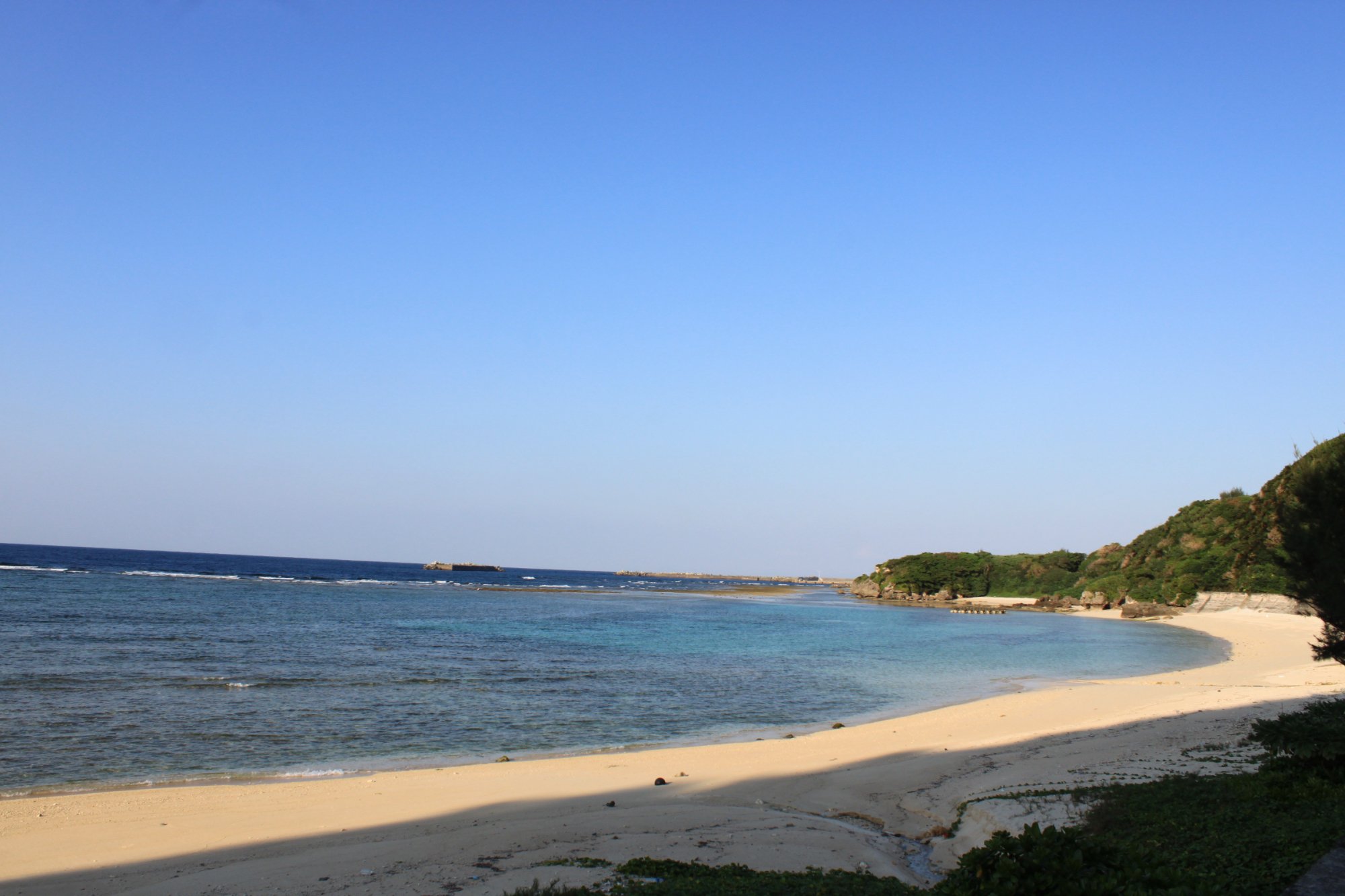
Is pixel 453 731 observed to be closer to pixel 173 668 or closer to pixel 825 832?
pixel 825 832

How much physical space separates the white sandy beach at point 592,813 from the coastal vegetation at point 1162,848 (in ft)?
3.69

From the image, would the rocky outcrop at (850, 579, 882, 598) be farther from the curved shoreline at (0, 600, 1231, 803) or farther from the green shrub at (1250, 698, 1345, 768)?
the green shrub at (1250, 698, 1345, 768)

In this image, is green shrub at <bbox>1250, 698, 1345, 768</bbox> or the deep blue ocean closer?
green shrub at <bbox>1250, 698, 1345, 768</bbox>

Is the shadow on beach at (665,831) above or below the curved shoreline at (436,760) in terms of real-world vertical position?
above

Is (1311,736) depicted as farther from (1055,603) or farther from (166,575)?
(166,575)

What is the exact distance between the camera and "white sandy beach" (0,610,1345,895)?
10.3 meters

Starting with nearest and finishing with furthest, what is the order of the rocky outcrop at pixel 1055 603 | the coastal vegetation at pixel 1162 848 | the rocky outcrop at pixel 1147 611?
the coastal vegetation at pixel 1162 848 < the rocky outcrop at pixel 1147 611 < the rocky outcrop at pixel 1055 603

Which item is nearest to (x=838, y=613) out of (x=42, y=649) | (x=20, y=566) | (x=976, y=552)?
(x=976, y=552)

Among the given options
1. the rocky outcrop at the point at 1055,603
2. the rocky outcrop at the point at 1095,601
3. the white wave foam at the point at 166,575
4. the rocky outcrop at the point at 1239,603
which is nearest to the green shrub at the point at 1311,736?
the rocky outcrop at the point at 1239,603

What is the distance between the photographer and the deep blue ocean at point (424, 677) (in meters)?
19.6

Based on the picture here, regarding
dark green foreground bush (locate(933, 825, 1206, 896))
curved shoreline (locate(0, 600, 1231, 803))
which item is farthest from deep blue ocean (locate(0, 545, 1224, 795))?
dark green foreground bush (locate(933, 825, 1206, 896))

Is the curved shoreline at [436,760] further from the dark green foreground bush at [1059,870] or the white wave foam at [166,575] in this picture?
the white wave foam at [166,575]

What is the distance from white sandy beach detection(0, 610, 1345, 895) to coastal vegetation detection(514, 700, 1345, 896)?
1125mm

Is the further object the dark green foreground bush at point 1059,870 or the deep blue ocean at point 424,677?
the deep blue ocean at point 424,677
